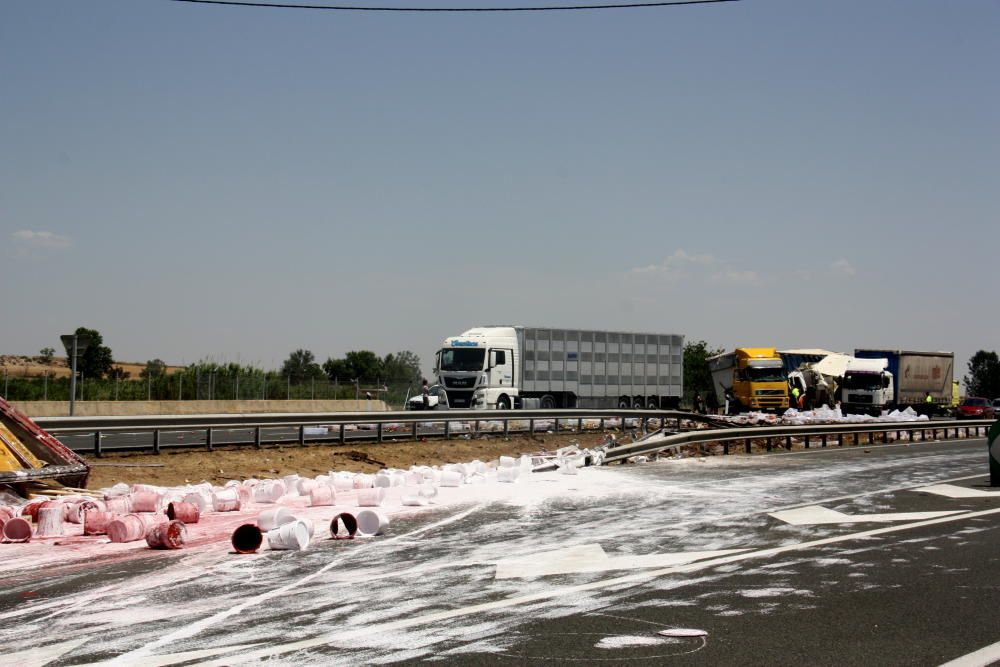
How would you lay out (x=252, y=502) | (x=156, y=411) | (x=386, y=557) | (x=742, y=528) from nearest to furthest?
1. (x=386, y=557)
2. (x=742, y=528)
3. (x=252, y=502)
4. (x=156, y=411)

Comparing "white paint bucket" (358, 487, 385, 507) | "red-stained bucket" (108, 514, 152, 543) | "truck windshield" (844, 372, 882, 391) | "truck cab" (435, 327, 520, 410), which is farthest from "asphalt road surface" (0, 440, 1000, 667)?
"truck windshield" (844, 372, 882, 391)

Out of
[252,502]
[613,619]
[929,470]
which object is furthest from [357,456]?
[613,619]

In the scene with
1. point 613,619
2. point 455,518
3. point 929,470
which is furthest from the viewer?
point 929,470

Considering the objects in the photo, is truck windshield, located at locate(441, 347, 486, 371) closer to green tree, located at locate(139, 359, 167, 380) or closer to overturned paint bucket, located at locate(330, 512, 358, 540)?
green tree, located at locate(139, 359, 167, 380)

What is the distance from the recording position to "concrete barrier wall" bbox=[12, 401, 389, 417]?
36.6 meters

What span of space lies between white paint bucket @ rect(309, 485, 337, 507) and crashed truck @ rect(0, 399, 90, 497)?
327 centimetres

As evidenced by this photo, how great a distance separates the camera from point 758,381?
44594 millimetres

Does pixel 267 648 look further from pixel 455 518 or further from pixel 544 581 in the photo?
pixel 455 518

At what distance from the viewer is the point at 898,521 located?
11.3m

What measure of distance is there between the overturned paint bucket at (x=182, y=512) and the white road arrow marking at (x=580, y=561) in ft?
13.6

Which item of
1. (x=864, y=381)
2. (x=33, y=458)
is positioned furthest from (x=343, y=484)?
(x=864, y=381)

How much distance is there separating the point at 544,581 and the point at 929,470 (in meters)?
13.6

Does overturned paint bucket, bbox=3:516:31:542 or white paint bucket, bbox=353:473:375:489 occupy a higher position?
white paint bucket, bbox=353:473:375:489

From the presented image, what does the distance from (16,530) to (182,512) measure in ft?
5.49
